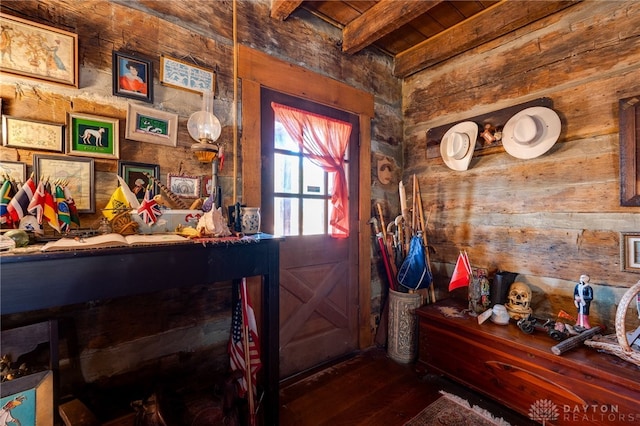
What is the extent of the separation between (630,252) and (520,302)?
2.08 feet

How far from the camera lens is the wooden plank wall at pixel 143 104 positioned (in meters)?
1.26

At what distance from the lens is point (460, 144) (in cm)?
225

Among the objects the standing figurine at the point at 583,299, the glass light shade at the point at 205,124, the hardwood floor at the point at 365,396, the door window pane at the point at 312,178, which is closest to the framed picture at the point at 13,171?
the glass light shade at the point at 205,124

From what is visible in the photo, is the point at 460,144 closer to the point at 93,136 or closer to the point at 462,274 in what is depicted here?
the point at 462,274

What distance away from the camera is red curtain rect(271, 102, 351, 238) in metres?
2.04

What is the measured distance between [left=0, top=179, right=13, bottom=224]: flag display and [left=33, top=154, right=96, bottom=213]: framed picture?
0.14 meters

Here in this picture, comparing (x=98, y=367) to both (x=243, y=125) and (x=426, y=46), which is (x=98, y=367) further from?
(x=426, y=46)

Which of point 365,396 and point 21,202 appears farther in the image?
point 365,396

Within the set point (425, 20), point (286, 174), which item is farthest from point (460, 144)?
point (286, 174)

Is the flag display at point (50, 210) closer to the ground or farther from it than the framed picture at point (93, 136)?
closer to the ground

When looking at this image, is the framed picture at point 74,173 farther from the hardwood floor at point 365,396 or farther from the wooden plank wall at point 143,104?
the hardwood floor at point 365,396

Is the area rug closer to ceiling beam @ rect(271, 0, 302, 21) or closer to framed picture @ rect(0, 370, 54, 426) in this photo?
framed picture @ rect(0, 370, 54, 426)

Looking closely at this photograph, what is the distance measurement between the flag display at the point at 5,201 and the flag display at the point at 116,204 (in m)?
0.29

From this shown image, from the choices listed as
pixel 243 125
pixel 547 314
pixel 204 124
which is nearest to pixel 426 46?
pixel 243 125
